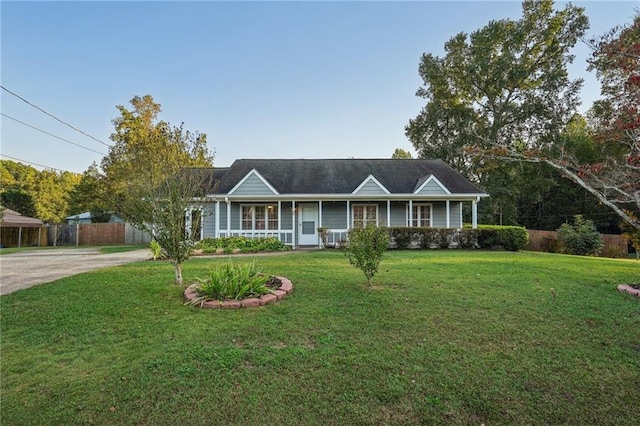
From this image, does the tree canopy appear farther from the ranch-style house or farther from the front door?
the front door

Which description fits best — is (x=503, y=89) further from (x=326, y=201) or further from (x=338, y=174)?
(x=326, y=201)

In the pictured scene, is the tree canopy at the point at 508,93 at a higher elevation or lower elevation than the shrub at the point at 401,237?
higher

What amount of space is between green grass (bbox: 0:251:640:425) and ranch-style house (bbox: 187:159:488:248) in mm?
10524

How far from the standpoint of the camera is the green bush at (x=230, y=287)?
5.13 m

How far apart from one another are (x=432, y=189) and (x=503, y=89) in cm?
1671

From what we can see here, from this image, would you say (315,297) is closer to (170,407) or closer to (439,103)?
(170,407)

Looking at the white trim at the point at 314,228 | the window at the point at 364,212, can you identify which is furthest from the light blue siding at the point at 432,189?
the white trim at the point at 314,228

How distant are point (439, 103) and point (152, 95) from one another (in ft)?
82.7

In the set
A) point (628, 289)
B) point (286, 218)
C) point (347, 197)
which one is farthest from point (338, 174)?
point (628, 289)

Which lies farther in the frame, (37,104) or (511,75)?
(511,75)

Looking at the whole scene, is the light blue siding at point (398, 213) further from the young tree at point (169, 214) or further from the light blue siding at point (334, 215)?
the young tree at point (169, 214)

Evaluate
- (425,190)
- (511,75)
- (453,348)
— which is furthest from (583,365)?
(511,75)

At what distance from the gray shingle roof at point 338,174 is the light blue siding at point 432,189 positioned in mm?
577

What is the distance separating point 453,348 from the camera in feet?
11.6
